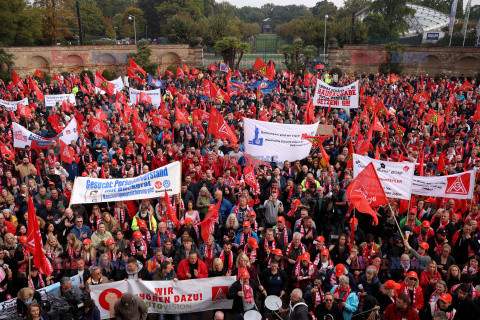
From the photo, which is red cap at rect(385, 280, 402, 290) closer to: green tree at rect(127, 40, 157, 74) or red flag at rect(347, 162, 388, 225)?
red flag at rect(347, 162, 388, 225)

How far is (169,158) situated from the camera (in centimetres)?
1115

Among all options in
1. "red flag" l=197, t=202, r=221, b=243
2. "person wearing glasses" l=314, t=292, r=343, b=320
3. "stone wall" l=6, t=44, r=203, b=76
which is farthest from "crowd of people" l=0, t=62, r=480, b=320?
"stone wall" l=6, t=44, r=203, b=76

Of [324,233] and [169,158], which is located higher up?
[169,158]

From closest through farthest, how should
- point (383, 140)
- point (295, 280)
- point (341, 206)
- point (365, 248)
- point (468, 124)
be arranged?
point (295, 280)
point (365, 248)
point (341, 206)
point (383, 140)
point (468, 124)

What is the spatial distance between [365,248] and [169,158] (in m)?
6.15

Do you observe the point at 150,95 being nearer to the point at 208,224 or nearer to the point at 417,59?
the point at 208,224

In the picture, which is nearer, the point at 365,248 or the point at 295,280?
the point at 295,280

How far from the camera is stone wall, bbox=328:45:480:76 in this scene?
3662 centimetres

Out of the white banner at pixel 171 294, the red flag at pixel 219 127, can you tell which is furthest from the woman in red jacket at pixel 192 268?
the red flag at pixel 219 127

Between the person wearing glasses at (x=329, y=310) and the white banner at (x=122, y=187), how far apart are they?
12.3 feet

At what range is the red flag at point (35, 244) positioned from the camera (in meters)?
6.04

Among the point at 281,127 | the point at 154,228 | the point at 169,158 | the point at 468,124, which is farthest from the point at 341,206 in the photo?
the point at 468,124

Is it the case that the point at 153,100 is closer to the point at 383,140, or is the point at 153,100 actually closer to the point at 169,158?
the point at 169,158

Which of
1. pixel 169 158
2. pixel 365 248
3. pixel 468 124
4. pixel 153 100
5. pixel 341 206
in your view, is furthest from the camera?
pixel 153 100
